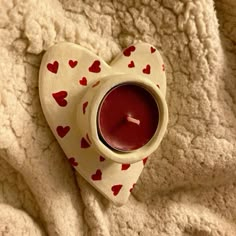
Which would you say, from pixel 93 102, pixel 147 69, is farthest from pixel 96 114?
pixel 147 69

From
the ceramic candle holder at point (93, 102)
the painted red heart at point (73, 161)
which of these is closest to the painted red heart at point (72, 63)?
the ceramic candle holder at point (93, 102)

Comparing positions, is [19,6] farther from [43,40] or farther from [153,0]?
[153,0]

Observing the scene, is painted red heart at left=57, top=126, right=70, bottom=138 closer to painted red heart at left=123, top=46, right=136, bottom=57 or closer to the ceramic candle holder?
the ceramic candle holder

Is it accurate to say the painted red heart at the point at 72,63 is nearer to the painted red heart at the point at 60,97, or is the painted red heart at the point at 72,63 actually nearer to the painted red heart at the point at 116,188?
the painted red heart at the point at 60,97

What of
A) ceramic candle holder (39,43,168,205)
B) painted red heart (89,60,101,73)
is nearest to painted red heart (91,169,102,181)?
ceramic candle holder (39,43,168,205)

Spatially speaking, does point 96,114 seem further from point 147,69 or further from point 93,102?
point 147,69

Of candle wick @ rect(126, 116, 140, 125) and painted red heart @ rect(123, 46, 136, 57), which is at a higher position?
painted red heart @ rect(123, 46, 136, 57)
